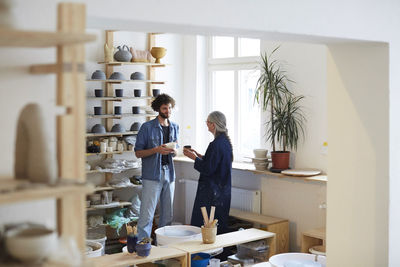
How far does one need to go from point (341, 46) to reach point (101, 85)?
372 centimetres

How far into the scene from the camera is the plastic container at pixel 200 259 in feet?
15.1

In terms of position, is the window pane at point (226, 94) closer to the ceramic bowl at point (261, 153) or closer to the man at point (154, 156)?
Result: the ceramic bowl at point (261, 153)

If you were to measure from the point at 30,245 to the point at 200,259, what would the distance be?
10.4 ft

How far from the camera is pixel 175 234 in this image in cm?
516

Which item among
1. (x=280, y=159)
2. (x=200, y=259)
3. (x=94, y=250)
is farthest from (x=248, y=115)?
(x=94, y=250)

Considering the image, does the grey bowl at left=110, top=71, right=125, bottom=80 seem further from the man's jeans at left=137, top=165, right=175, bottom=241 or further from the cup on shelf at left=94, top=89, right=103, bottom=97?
the man's jeans at left=137, top=165, right=175, bottom=241

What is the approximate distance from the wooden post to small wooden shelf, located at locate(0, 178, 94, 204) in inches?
3.7

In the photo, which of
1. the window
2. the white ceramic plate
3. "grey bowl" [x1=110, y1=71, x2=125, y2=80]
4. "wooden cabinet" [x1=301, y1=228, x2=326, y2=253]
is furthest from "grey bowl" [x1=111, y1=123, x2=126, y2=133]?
"wooden cabinet" [x1=301, y1=228, x2=326, y2=253]

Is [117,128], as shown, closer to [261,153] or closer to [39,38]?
[261,153]

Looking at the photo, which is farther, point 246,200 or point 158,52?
point 158,52

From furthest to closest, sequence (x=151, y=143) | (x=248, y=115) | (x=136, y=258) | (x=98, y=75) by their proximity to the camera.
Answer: (x=248, y=115) → (x=98, y=75) → (x=151, y=143) → (x=136, y=258)

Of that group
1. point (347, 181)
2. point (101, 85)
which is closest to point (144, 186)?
point (101, 85)

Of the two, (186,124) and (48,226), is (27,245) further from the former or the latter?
(186,124)

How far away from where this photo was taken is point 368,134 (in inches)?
136
